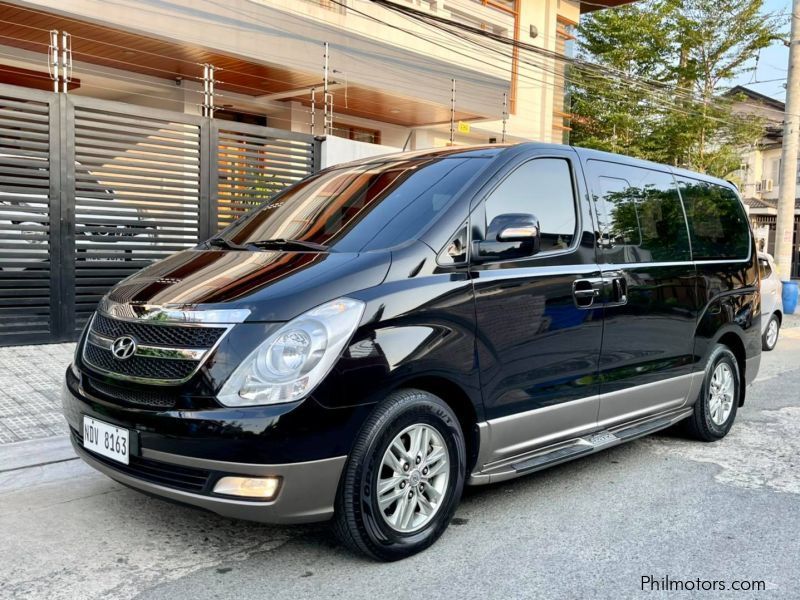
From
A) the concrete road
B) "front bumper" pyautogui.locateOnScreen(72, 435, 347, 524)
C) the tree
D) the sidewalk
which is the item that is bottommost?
the concrete road

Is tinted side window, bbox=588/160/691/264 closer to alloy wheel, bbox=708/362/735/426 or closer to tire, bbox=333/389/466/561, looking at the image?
alloy wheel, bbox=708/362/735/426

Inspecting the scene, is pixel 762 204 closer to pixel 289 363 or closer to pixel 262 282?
pixel 262 282

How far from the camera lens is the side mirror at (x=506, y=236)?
3742 mm

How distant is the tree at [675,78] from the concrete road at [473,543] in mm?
20255

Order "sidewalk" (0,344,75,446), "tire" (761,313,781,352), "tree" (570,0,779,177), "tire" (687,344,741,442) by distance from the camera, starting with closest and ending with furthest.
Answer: "sidewalk" (0,344,75,446), "tire" (687,344,741,442), "tire" (761,313,781,352), "tree" (570,0,779,177)

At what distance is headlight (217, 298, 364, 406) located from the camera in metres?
3.02

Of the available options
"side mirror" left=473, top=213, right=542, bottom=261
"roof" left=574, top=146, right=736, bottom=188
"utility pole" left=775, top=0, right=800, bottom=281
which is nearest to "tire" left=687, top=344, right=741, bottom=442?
"roof" left=574, top=146, right=736, bottom=188

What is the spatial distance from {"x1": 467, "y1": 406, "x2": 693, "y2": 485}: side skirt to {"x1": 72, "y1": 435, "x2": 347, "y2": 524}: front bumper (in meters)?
0.89

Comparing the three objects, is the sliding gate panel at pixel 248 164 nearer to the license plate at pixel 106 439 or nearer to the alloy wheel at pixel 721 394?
the alloy wheel at pixel 721 394

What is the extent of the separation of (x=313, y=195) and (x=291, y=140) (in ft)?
18.1

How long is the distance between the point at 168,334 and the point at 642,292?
287 cm

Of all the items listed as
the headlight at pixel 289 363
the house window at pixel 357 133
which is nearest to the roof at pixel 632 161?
the headlight at pixel 289 363

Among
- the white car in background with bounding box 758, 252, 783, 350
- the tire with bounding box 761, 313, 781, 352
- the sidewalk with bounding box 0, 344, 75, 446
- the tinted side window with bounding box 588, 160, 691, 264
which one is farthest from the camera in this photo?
the tire with bounding box 761, 313, 781, 352

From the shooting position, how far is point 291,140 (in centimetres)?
977
